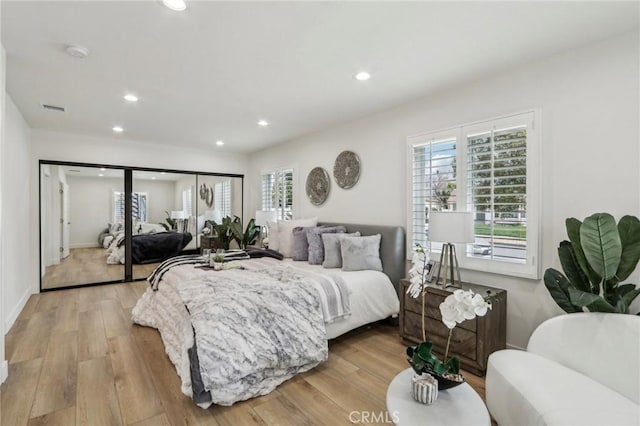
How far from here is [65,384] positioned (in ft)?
7.41

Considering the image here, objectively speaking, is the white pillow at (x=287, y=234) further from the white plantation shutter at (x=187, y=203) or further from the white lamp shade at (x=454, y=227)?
the white plantation shutter at (x=187, y=203)

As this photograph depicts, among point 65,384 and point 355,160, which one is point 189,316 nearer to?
point 65,384

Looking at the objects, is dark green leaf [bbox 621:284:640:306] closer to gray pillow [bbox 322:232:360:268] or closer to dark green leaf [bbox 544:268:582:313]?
dark green leaf [bbox 544:268:582:313]

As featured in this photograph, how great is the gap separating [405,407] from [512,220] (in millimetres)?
1976

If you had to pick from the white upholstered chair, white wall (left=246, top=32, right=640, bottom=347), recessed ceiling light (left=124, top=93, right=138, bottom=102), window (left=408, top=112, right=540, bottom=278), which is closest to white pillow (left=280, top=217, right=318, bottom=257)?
window (left=408, top=112, right=540, bottom=278)

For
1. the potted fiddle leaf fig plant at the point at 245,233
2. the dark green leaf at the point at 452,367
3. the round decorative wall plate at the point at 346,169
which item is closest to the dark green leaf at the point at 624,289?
the dark green leaf at the point at 452,367

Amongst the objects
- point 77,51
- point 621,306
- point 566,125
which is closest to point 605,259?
point 621,306

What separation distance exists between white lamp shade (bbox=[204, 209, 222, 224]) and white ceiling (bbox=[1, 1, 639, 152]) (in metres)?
2.68

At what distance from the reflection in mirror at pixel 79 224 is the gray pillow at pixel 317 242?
3.65 metres

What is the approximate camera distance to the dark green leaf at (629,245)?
1.84 metres

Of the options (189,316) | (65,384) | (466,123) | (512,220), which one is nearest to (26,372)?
(65,384)

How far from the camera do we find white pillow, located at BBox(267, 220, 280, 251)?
4.42m

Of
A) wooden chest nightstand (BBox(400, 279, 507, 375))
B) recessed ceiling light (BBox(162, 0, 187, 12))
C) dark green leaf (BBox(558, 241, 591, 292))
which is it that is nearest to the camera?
recessed ceiling light (BBox(162, 0, 187, 12))

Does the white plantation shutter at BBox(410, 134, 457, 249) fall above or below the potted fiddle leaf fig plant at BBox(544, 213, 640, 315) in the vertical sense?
above
